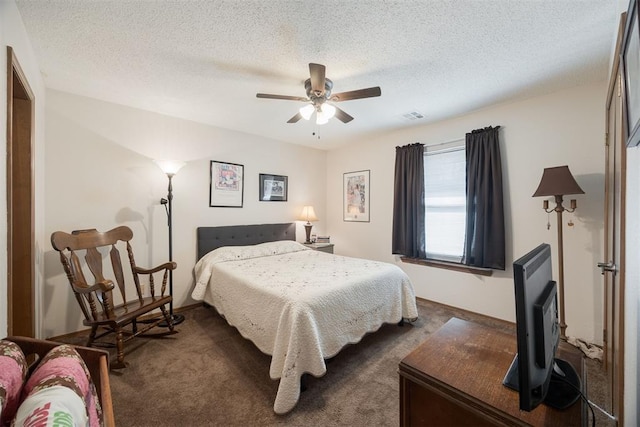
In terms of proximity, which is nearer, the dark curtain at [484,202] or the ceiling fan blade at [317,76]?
the ceiling fan blade at [317,76]

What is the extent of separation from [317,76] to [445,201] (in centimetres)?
245

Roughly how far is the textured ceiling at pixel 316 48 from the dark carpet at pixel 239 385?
2.45 metres

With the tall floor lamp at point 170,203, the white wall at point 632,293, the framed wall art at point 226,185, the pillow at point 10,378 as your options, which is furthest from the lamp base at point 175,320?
the white wall at point 632,293

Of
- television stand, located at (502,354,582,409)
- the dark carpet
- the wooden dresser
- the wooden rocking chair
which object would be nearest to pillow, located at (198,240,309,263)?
the wooden rocking chair

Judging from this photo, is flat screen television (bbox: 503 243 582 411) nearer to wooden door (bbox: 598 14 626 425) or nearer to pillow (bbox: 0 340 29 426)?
wooden door (bbox: 598 14 626 425)

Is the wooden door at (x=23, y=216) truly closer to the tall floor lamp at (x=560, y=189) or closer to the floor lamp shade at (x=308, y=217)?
the floor lamp shade at (x=308, y=217)

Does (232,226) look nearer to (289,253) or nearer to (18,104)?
(289,253)

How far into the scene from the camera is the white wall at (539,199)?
2412mm

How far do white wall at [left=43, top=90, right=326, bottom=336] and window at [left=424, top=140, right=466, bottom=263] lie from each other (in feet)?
8.04

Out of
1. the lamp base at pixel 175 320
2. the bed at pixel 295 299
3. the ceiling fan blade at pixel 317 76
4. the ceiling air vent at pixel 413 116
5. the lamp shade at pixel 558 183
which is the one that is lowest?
the lamp base at pixel 175 320

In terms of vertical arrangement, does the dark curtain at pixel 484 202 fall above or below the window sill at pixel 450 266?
above

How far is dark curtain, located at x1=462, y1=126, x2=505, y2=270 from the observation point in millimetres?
2891

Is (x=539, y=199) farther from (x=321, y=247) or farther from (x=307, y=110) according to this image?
(x=321, y=247)

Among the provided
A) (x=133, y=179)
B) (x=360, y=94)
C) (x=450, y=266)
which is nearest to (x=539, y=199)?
(x=450, y=266)
